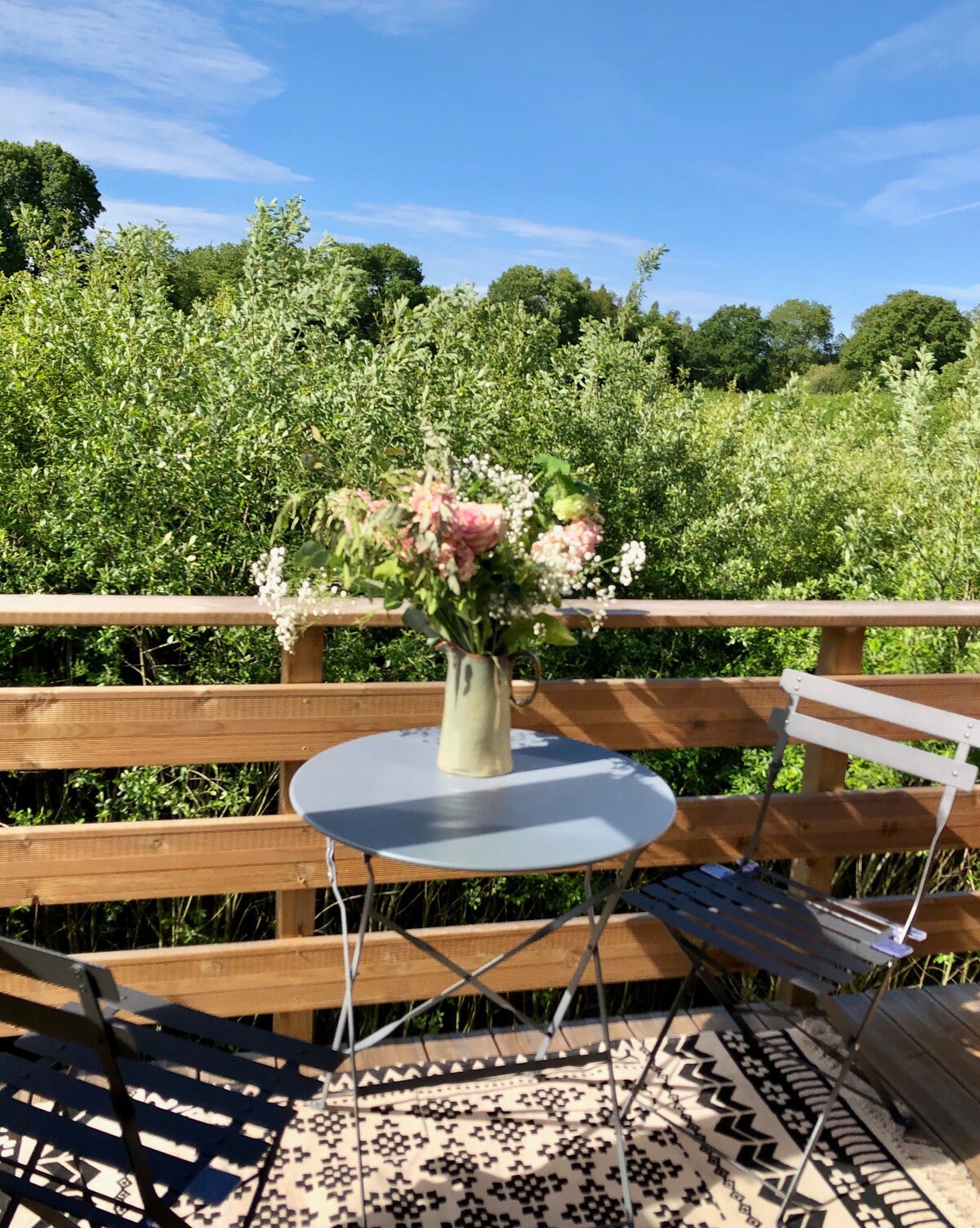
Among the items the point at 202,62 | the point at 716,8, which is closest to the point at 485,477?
the point at 716,8

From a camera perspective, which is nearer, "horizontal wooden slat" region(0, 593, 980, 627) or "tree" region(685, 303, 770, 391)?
"horizontal wooden slat" region(0, 593, 980, 627)

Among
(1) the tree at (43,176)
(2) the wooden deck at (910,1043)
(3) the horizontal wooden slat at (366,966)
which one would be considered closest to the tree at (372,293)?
(3) the horizontal wooden slat at (366,966)

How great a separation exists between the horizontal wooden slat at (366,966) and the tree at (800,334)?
21743mm

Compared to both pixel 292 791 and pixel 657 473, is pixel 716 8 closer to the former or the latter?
pixel 657 473

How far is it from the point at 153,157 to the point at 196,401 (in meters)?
22.1

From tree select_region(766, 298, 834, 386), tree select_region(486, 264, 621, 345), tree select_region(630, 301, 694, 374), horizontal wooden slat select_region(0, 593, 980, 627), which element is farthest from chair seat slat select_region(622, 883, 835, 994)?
tree select_region(766, 298, 834, 386)

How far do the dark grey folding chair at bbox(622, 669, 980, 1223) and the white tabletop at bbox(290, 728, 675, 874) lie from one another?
308 millimetres

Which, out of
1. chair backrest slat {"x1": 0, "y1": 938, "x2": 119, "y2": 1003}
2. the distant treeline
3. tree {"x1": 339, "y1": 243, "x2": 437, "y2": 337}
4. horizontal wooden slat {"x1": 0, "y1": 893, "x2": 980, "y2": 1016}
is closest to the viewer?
chair backrest slat {"x1": 0, "y1": 938, "x2": 119, "y2": 1003}

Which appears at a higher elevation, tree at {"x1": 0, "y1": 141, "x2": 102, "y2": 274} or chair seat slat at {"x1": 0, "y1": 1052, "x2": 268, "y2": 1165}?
tree at {"x1": 0, "y1": 141, "x2": 102, "y2": 274}

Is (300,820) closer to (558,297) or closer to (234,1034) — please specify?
(234,1034)

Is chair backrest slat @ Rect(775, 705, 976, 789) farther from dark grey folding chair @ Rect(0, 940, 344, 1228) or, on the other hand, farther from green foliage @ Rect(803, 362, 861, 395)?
green foliage @ Rect(803, 362, 861, 395)

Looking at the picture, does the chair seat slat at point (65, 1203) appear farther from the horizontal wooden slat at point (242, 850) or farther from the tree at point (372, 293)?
the tree at point (372, 293)

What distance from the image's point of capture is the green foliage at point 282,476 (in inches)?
124

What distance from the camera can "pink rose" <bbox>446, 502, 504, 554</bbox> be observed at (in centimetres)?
171
